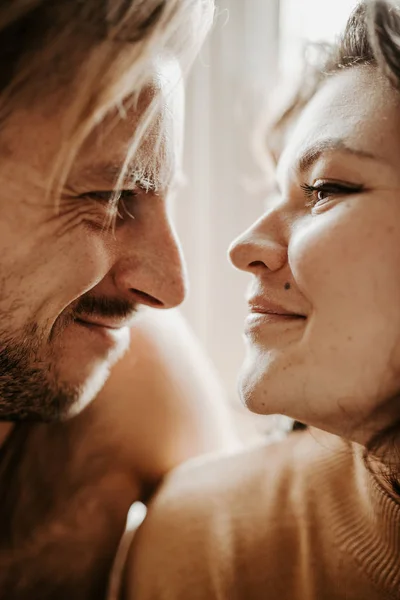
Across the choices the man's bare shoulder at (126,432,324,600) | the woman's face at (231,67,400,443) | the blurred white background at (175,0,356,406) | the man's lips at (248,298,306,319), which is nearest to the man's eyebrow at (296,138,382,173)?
the woman's face at (231,67,400,443)

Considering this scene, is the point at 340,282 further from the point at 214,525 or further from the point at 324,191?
the point at 214,525

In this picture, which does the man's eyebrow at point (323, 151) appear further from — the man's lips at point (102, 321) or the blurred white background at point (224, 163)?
the blurred white background at point (224, 163)

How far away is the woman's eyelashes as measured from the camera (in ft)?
2.74

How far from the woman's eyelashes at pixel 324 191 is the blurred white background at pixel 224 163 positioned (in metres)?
0.83

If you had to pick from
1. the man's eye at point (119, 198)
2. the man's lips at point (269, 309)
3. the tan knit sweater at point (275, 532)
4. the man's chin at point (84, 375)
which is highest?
the man's eye at point (119, 198)

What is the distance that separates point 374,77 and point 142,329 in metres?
0.61

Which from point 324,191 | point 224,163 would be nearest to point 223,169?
point 224,163

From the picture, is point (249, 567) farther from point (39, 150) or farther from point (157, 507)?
point (39, 150)

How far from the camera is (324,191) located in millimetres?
866

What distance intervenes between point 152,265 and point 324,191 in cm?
28

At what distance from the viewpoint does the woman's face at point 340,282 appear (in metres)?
0.81

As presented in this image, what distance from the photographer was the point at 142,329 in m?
1.25

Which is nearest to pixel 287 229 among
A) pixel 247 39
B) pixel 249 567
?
pixel 249 567

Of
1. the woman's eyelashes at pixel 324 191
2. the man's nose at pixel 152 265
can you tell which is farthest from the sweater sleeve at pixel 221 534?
the woman's eyelashes at pixel 324 191
